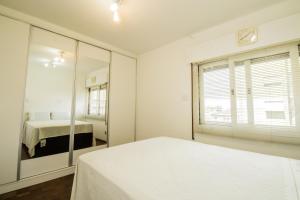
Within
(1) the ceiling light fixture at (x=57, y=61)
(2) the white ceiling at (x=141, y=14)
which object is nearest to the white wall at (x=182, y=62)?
(2) the white ceiling at (x=141, y=14)

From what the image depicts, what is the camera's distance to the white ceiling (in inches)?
71.3

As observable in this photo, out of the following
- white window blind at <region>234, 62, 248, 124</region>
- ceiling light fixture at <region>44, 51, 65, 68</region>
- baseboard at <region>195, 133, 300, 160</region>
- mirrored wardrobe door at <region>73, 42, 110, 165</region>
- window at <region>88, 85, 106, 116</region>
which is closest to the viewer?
baseboard at <region>195, 133, 300, 160</region>

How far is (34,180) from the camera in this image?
203cm

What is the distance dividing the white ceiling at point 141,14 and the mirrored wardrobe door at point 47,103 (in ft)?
1.23

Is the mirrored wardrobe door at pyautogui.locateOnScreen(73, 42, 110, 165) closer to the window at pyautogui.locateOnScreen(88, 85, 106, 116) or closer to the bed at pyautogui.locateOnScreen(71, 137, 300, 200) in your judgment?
the window at pyautogui.locateOnScreen(88, 85, 106, 116)

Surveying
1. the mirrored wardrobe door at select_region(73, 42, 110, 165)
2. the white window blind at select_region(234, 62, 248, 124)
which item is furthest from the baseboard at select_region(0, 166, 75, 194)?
the white window blind at select_region(234, 62, 248, 124)

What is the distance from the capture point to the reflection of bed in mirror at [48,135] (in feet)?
6.76

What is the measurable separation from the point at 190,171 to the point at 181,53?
2.24m

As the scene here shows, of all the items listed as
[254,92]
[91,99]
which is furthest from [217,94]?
[91,99]

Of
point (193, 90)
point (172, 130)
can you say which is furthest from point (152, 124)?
point (193, 90)

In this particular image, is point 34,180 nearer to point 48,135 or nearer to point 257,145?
point 48,135

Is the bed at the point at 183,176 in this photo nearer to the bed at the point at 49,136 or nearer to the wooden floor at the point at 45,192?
the wooden floor at the point at 45,192

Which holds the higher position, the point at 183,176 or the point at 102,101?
the point at 102,101

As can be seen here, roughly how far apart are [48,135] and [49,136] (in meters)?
0.02
